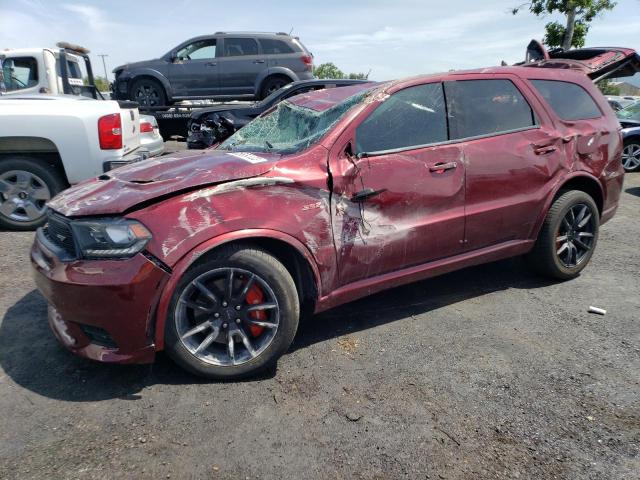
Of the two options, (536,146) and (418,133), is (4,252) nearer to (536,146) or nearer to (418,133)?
(418,133)

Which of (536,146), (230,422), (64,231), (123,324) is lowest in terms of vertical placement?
(230,422)

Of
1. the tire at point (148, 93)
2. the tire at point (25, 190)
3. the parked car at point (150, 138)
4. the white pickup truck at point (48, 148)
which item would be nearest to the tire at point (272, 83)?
the tire at point (148, 93)

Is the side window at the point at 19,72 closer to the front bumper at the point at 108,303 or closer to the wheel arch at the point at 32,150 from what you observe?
the wheel arch at the point at 32,150

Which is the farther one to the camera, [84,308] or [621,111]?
[621,111]

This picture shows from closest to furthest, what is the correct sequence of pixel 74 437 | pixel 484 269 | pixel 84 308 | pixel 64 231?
1. pixel 74 437
2. pixel 84 308
3. pixel 64 231
4. pixel 484 269

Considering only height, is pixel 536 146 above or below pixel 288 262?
above

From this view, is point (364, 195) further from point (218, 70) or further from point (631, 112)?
point (631, 112)

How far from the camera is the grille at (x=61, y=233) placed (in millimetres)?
2723

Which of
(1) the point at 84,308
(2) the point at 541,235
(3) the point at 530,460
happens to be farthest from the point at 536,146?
(1) the point at 84,308

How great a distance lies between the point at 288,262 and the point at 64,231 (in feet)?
4.23

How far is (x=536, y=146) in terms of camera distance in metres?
3.80

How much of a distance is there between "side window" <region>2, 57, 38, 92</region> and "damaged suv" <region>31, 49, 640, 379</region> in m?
6.76

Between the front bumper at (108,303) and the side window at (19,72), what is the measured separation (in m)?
7.54

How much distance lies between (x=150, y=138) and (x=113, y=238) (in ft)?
15.5
